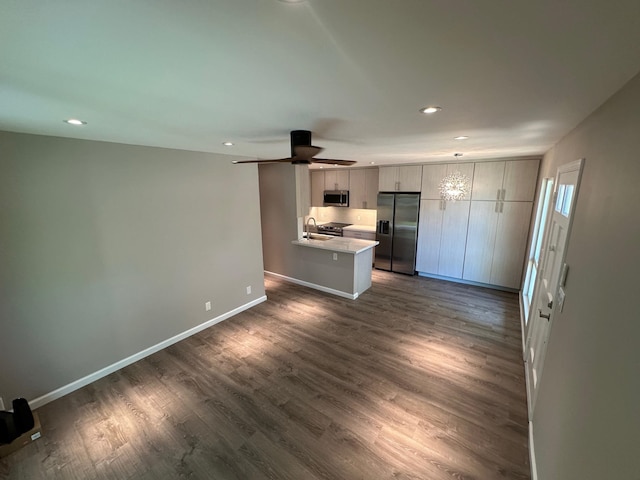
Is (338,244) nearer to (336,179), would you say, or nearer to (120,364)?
(336,179)

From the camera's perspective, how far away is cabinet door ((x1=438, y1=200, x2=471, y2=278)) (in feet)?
15.7

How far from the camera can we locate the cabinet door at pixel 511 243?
14.0 ft

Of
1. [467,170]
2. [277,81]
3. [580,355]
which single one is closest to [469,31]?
[277,81]

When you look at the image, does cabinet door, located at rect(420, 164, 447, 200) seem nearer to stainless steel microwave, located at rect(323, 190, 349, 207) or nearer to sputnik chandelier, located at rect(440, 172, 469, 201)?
sputnik chandelier, located at rect(440, 172, 469, 201)

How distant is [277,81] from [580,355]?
1.86 meters

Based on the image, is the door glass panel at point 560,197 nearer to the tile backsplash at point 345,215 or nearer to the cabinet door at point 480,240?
the cabinet door at point 480,240

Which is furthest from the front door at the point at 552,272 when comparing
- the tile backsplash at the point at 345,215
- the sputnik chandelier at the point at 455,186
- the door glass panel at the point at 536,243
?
the tile backsplash at the point at 345,215

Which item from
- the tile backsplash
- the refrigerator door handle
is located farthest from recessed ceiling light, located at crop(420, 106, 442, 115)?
the tile backsplash

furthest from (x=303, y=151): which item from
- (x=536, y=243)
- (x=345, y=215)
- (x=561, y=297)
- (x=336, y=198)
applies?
(x=345, y=215)

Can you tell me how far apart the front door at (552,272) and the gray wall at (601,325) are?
16 cm

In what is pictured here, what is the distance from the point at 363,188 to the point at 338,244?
2.08 metres

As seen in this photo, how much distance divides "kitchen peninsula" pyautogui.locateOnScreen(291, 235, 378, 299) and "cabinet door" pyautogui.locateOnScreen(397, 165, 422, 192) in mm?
1456

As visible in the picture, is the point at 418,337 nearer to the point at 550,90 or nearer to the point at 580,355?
the point at 580,355

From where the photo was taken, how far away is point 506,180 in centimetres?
431
